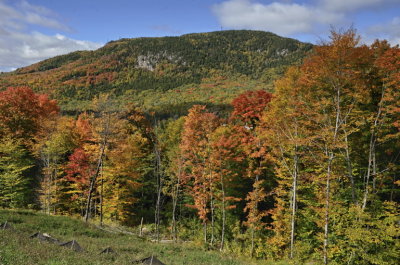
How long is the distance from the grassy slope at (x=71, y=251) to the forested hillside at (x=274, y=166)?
6.27m

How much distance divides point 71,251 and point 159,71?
159222 millimetres

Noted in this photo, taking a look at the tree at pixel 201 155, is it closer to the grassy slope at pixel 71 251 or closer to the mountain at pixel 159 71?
the grassy slope at pixel 71 251

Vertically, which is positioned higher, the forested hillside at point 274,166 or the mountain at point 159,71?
the mountain at point 159,71

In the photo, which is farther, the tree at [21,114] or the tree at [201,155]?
the tree at [21,114]

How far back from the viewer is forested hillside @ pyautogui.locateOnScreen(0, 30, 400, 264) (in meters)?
18.5

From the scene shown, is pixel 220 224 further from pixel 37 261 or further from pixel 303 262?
pixel 37 261

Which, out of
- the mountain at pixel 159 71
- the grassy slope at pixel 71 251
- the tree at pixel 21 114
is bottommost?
the grassy slope at pixel 71 251

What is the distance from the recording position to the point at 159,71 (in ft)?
539

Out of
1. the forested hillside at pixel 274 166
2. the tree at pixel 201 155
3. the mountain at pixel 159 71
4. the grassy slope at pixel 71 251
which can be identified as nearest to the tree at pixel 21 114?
the forested hillside at pixel 274 166

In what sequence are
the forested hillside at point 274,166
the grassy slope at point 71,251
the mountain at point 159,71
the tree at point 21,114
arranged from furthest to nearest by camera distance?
1. the mountain at point 159,71
2. the tree at point 21,114
3. the forested hillside at point 274,166
4. the grassy slope at point 71,251

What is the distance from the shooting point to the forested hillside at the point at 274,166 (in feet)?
60.8

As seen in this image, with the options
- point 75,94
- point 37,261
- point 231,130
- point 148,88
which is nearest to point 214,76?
point 148,88

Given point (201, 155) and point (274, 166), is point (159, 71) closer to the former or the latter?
point (201, 155)

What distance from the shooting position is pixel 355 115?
66.0ft
